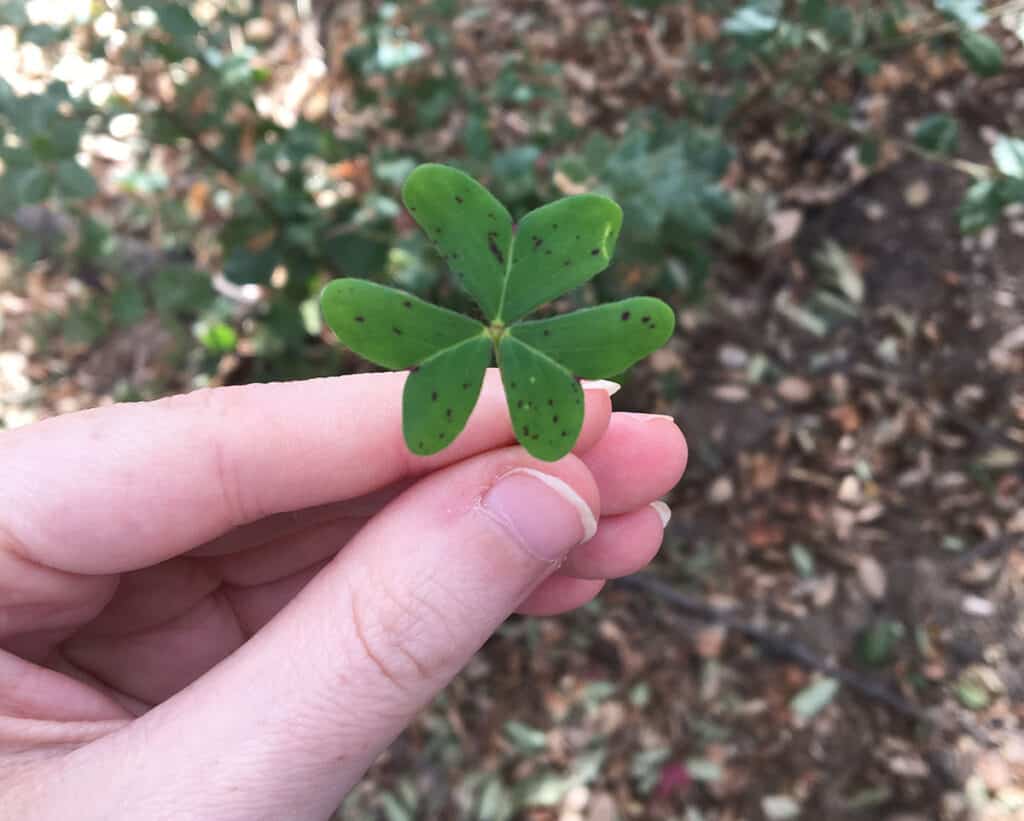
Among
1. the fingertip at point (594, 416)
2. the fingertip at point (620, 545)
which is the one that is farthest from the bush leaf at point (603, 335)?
the fingertip at point (620, 545)

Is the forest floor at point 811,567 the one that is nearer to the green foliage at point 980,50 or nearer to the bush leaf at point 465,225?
the green foliage at point 980,50

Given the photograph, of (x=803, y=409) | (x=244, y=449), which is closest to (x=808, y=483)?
(x=803, y=409)

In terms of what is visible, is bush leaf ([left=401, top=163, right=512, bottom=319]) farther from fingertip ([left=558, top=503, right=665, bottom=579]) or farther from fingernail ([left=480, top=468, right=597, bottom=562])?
fingertip ([left=558, top=503, right=665, bottom=579])

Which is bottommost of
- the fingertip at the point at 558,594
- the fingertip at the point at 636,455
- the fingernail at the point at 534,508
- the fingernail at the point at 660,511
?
the fingertip at the point at 558,594

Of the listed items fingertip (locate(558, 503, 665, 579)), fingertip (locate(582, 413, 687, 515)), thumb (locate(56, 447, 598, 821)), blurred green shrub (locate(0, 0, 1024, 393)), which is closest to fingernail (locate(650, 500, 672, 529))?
fingertip (locate(558, 503, 665, 579))

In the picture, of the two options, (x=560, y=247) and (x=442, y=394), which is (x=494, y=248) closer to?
(x=560, y=247)

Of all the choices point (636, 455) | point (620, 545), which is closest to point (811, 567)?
point (620, 545)
